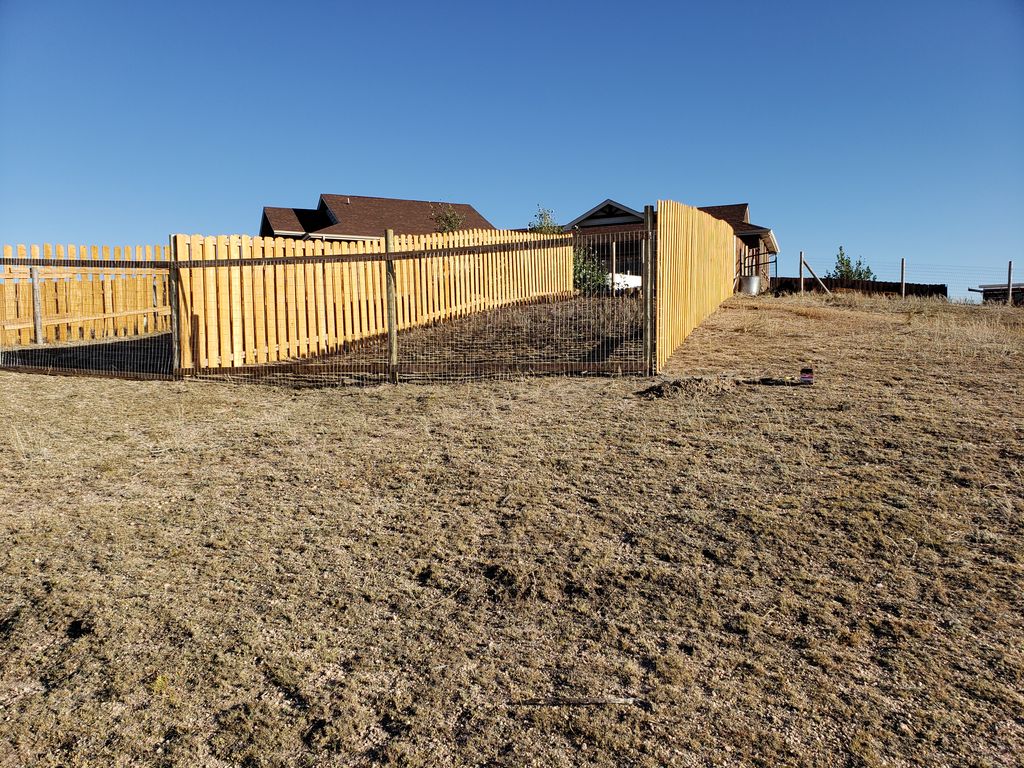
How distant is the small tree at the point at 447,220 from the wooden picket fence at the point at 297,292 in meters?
20.9

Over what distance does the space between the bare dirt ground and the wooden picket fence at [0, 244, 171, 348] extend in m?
8.80

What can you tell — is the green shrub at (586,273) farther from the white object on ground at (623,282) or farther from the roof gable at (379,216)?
the roof gable at (379,216)

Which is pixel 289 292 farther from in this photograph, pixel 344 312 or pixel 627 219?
pixel 627 219

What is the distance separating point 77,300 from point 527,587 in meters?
15.3

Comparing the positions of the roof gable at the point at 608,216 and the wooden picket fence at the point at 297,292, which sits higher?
the roof gable at the point at 608,216

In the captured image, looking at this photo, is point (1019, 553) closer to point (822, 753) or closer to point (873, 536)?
point (873, 536)

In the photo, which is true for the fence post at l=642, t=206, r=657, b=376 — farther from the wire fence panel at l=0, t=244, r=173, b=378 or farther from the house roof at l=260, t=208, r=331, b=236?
the house roof at l=260, t=208, r=331, b=236

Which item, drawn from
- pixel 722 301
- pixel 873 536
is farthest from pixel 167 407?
pixel 722 301

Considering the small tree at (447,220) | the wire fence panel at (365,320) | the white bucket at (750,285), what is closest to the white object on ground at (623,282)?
the wire fence panel at (365,320)

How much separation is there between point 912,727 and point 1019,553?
1.98m

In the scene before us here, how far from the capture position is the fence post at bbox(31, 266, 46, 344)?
14805 mm

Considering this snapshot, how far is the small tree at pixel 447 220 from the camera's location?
1400 inches

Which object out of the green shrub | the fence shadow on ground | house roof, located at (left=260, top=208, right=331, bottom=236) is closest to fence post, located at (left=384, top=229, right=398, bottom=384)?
the fence shadow on ground

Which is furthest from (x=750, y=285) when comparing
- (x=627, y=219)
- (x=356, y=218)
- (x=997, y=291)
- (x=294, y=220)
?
(x=294, y=220)
